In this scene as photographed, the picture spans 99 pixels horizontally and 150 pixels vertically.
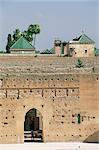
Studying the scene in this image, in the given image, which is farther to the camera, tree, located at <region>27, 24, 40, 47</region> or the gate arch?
tree, located at <region>27, 24, 40, 47</region>

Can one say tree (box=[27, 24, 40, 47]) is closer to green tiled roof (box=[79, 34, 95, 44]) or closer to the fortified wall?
green tiled roof (box=[79, 34, 95, 44])

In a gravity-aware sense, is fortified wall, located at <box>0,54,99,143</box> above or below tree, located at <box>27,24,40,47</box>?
below

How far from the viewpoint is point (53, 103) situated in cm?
2334

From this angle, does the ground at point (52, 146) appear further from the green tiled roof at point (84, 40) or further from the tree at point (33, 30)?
the tree at point (33, 30)

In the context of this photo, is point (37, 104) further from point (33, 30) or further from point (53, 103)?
point (33, 30)

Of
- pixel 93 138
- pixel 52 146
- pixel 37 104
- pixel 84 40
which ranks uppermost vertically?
pixel 84 40

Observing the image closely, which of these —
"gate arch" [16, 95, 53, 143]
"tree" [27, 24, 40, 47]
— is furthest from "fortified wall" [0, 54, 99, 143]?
"tree" [27, 24, 40, 47]

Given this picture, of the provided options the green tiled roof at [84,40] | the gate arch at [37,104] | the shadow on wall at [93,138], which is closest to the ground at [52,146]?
the shadow on wall at [93,138]

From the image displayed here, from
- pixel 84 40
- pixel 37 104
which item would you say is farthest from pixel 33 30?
pixel 37 104

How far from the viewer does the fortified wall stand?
76.1ft

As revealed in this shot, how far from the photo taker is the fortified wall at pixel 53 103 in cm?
2320

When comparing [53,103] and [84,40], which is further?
[84,40]

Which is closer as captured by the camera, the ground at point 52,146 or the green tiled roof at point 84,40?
the ground at point 52,146

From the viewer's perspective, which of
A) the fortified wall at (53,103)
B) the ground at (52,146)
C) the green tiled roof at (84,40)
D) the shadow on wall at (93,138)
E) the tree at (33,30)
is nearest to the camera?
the ground at (52,146)
